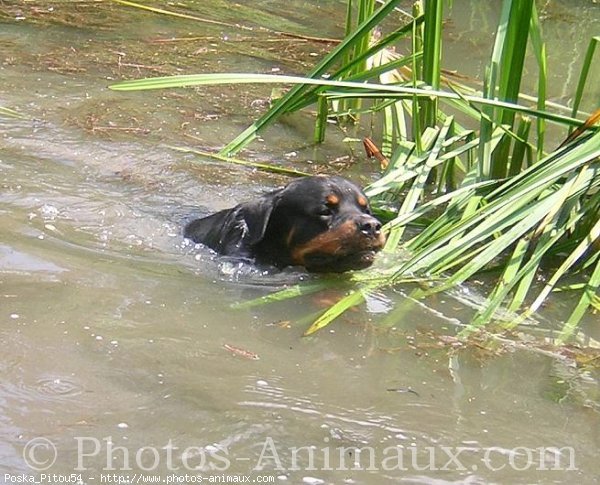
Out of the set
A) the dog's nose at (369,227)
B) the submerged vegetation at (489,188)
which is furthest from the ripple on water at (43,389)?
the dog's nose at (369,227)

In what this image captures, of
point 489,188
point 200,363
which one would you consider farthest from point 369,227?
point 200,363

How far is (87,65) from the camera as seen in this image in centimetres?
712

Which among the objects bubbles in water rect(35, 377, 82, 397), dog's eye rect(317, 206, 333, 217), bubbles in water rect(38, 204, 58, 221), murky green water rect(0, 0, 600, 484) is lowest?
bubbles in water rect(38, 204, 58, 221)

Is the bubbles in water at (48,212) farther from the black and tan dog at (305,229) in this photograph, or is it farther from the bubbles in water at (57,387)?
the bubbles in water at (57,387)

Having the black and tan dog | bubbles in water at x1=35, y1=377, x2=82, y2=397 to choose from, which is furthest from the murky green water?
the black and tan dog

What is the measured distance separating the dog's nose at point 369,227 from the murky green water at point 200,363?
315mm

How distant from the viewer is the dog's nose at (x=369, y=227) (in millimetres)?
4094

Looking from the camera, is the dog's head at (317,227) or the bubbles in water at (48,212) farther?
the bubbles in water at (48,212)

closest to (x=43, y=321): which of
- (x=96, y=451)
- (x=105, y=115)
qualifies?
(x=96, y=451)

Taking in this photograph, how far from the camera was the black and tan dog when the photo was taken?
418 centimetres

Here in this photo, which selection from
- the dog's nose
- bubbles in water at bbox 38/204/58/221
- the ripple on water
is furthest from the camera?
bubbles in water at bbox 38/204/58/221

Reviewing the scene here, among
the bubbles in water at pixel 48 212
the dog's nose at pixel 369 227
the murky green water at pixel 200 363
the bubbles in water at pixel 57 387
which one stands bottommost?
the bubbles in water at pixel 48 212

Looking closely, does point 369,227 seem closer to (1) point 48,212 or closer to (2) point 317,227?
(2) point 317,227

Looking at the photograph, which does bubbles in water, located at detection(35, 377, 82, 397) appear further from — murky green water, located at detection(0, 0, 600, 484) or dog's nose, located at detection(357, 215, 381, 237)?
dog's nose, located at detection(357, 215, 381, 237)
